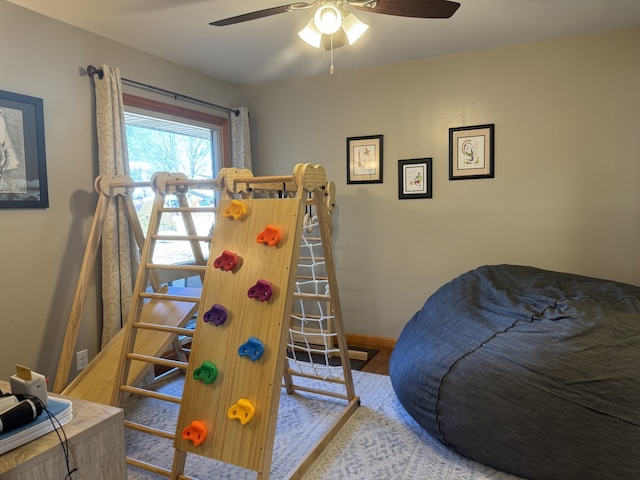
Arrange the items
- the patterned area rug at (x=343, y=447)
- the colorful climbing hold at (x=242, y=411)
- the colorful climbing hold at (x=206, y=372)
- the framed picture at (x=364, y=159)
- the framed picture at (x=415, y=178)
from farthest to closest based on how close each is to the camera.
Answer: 1. the framed picture at (x=364, y=159)
2. the framed picture at (x=415, y=178)
3. the patterned area rug at (x=343, y=447)
4. the colorful climbing hold at (x=206, y=372)
5. the colorful climbing hold at (x=242, y=411)

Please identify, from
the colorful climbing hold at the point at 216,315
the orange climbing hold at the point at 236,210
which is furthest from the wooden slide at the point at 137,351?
the orange climbing hold at the point at 236,210

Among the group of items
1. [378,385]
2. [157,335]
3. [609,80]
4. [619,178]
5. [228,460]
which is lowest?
[378,385]

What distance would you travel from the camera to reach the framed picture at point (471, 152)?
11.1ft

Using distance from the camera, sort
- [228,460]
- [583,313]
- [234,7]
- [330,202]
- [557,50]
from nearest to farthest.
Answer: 1. [228,460]
2. [583,313]
3. [234,7]
4. [330,202]
5. [557,50]

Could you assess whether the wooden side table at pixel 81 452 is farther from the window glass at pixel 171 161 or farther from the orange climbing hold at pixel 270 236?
the window glass at pixel 171 161

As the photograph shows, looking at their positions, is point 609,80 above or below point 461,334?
above

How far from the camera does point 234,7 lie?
2502 mm

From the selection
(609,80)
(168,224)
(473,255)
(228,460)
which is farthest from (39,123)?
(609,80)

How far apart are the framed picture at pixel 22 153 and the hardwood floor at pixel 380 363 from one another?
2480 millimetres

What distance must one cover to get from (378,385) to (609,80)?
2.71 meters

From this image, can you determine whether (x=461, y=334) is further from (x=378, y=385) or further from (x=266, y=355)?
(x=266, y=355)

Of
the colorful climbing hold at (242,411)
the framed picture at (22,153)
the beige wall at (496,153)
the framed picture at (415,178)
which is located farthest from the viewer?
the framed picture at (415,178)

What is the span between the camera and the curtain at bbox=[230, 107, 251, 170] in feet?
13.1

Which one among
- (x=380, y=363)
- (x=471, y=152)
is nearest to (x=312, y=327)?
(x=380, y=363)
